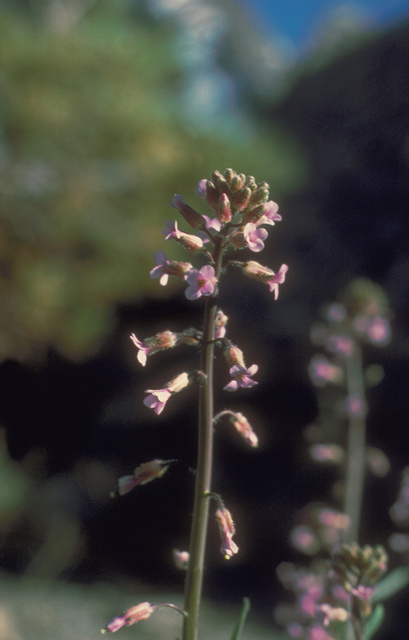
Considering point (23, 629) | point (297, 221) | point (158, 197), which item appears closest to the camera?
point (23, 629)

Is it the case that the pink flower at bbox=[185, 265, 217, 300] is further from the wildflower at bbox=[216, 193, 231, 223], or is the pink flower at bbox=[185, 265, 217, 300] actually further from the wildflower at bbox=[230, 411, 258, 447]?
the wildflower at bbox=[230, 411, 258, 447]

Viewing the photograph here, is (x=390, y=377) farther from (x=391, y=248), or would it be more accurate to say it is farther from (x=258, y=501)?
(x=258, y=501)

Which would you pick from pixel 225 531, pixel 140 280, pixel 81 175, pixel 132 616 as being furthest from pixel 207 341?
pixel 81 175

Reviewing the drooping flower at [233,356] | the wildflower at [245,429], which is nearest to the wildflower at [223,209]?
the drooping flower at [233,356]

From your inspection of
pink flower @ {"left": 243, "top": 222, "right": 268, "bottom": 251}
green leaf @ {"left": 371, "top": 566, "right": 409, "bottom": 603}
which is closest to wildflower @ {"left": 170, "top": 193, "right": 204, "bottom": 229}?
pink flower @ {"left": 243, "top": 222, "right": 268, "bottom": 251}

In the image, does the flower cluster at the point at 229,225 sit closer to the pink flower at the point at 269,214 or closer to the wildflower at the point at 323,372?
the pink flower at the point at 269,214

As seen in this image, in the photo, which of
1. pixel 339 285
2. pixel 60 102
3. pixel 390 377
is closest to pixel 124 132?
pixel 60 102
